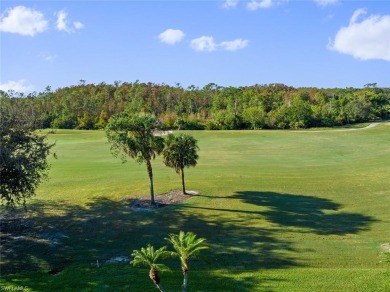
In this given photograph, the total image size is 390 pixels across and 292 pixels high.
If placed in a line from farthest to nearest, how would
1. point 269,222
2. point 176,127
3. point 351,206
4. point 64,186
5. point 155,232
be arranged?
point 176,127
point 64,186
point 351,206
point 269,222
point 155,232

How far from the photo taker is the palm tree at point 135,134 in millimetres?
36438

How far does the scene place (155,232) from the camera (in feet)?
99.7

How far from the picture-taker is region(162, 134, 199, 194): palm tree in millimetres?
39875

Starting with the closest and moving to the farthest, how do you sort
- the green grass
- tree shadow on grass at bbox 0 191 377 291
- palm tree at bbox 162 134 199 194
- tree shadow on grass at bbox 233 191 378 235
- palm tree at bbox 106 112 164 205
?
the green grass, tree shadow on grass at bbox 0 191 377 291, tree shadow on grass at bbox 233 191 378 235, palm tree at bbox 106 112 164 205, palm tree at bbox 162 134 199 194

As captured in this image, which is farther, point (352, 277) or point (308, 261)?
point (308, 261)

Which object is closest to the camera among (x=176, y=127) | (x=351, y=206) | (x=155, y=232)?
(x=155, y=232)

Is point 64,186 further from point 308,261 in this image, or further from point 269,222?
point 308,261

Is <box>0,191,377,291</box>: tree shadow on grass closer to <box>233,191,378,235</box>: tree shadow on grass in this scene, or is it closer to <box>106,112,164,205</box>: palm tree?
<box>233,191,378,235</box>: tree shadow on grass

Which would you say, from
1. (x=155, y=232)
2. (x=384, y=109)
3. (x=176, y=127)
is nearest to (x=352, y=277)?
(x=155, y=232)

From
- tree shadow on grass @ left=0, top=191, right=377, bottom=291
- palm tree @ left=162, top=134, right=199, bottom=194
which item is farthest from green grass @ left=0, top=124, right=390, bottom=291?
palm tree @ left=162, top=134, right=199, bottom=194

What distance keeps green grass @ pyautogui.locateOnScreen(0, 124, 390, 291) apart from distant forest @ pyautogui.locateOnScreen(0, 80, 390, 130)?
194 feet

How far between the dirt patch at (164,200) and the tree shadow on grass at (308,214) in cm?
491

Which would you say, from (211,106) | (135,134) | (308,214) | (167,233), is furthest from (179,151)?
(211,106)

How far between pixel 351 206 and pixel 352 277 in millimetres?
16538
